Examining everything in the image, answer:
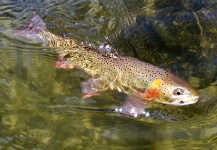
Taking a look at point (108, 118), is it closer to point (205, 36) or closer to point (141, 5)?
point (205, 36)

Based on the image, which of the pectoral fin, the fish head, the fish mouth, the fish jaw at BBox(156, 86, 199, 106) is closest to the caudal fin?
the pectoral fin

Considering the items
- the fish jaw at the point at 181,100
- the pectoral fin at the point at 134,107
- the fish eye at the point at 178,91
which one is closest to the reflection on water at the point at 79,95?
the pectoral fin at the point at 134,107

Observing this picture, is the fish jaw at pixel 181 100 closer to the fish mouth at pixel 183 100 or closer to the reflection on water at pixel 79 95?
the fish mouth at pixel 183 100

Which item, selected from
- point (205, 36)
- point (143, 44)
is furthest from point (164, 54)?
point (205, 36)

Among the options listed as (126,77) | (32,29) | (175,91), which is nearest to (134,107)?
(126,77)

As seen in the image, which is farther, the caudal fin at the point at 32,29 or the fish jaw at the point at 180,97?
the caudal fin at the point at 32,29

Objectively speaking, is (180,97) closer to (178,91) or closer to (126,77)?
(178,91)
